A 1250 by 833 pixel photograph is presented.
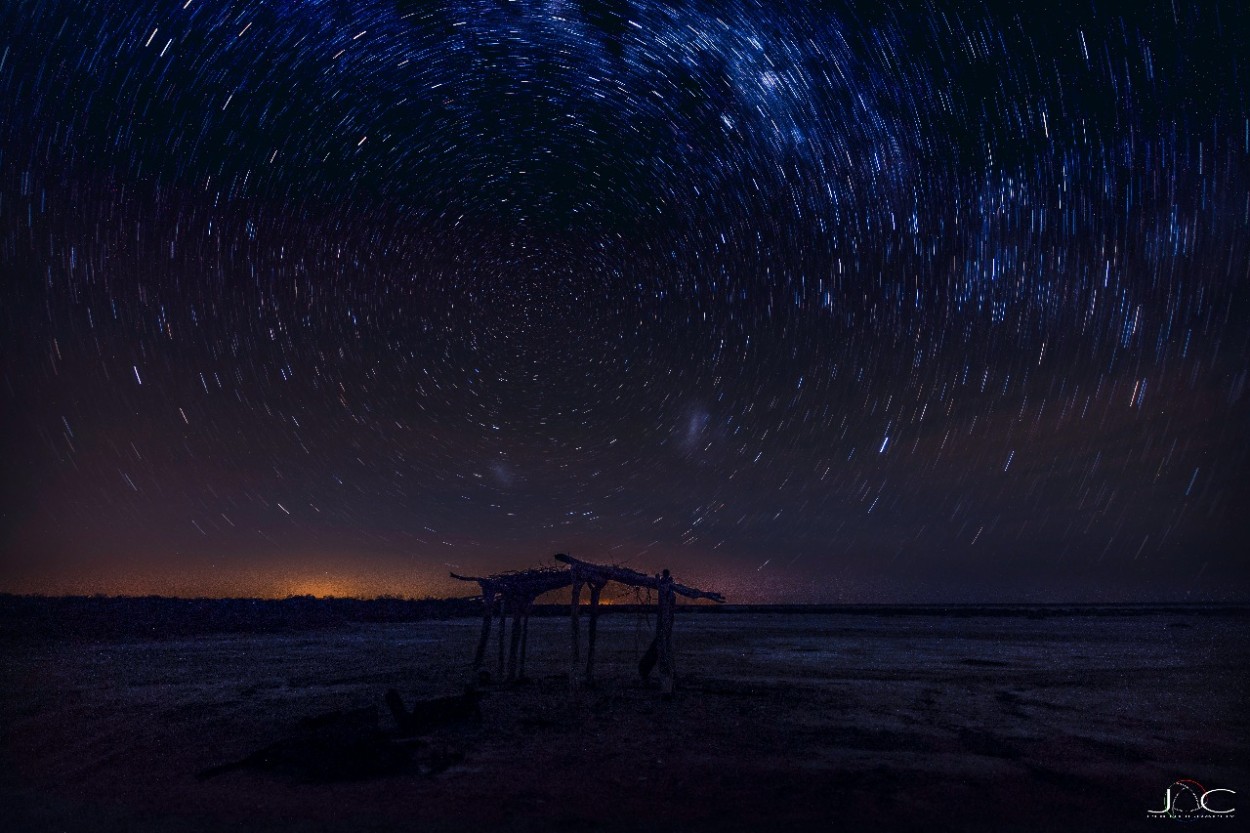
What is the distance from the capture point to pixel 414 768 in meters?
10.9

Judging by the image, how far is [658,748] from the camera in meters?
12.4

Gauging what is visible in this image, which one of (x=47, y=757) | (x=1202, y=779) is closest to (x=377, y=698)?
(x=47, y=757)

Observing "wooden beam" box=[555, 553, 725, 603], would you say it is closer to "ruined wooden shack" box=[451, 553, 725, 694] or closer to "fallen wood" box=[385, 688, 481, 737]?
"ruined wooden shack" box=[451, 553, 725, 694]

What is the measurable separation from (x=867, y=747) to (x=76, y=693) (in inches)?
827

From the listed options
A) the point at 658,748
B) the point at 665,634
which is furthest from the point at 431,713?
the point at 665,634

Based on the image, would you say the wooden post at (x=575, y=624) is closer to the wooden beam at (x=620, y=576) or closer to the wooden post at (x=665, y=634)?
the wooden beam at (x=620, y=576)
